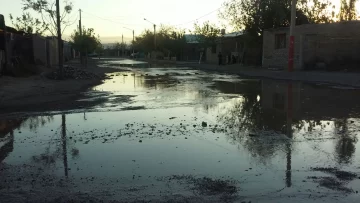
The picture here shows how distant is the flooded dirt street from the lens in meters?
5.23

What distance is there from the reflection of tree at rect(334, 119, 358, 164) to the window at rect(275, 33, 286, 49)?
98.8ft

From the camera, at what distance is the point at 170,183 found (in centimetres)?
559

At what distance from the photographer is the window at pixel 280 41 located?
39.1 m

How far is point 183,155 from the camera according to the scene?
7180 mm

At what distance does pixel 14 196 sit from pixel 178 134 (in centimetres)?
451

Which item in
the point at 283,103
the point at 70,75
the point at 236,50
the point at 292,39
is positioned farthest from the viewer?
the point at 236,50

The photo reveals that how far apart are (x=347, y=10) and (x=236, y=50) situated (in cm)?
1637

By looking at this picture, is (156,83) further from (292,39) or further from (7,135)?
(7,135)

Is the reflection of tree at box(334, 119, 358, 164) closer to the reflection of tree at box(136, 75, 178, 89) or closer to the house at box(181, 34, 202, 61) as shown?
the reflection of tree at box(136, 75, 178, 89)

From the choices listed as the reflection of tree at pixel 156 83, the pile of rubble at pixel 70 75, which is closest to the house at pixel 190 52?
the pile of rubble at pixel 70 75

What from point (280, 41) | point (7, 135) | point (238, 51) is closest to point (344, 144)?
point (7, 135)

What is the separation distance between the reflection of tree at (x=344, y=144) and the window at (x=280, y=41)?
3012cm

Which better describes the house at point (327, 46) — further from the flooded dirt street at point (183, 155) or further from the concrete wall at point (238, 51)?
the flooded dirt street at point (183, 155)

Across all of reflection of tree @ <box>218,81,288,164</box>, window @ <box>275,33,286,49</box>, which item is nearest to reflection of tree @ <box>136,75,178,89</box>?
reflection of tree @ <box>218,81,288,164</box>
